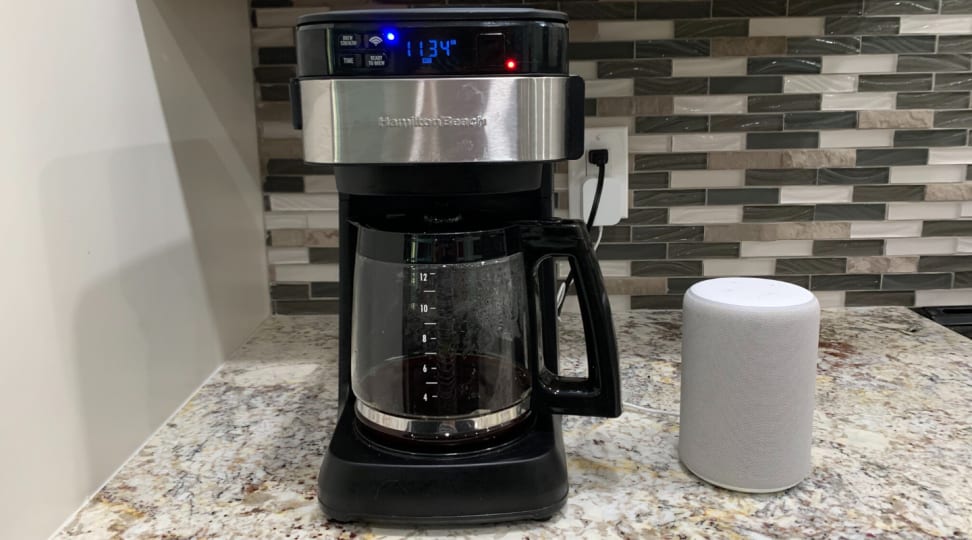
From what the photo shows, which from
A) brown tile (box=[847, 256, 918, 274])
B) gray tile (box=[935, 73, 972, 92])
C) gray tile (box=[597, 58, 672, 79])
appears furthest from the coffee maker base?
gray tile (box=[935, 73, 972, 92])

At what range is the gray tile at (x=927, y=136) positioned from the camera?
1047 millimetres

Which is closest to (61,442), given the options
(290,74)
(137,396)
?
(137,396)

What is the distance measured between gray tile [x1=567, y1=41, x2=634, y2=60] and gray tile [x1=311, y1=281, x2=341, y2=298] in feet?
1.51

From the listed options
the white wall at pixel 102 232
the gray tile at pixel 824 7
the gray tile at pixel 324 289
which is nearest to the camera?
the white wall at pixel 102 232

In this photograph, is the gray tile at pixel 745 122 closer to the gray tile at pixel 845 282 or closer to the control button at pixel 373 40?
the gray tile at pixel 845 282

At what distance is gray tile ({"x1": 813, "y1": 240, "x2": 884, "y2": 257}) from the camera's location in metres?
1.09

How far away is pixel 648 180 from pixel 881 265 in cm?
36

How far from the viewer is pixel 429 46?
0.54 meters

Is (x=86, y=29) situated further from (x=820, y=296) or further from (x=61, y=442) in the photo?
(x=820, y=296)

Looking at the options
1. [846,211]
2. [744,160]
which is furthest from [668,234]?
[846,211]

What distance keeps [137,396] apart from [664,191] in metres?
0.71

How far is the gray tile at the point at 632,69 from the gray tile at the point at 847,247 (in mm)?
327

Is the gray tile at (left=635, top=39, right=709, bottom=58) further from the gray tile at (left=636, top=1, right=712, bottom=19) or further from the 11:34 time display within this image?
the 11:34 time display

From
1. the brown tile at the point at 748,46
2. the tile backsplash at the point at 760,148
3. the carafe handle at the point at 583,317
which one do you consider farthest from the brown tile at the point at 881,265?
A: the carafe handle at the point at 583,317
